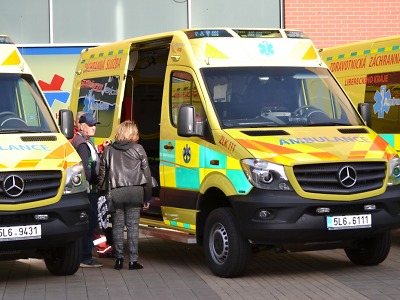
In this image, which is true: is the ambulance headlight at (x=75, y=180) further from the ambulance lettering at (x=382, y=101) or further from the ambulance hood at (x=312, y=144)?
the ambulance lettering at (x=382, y=101)

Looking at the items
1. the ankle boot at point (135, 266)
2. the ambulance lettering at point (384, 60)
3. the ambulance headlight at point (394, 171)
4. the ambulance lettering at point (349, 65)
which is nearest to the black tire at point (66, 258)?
the ankle boot at point (135, 266)

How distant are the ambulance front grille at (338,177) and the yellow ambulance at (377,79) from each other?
1.84 m

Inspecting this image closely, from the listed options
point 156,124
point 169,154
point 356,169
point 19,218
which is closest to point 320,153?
point 356,169

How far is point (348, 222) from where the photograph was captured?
1031cm

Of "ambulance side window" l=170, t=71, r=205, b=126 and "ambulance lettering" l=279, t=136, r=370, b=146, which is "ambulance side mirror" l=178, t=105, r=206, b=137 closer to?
"ambulance side window" l=170, t=71, r=205, b=126

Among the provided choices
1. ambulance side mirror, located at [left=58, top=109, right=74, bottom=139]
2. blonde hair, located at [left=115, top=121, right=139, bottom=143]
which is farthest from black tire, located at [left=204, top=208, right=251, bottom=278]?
ambulance side mirror, located at [left=58, top=109, right=74, bottom=139]

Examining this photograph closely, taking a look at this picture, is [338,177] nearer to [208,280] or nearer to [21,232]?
[208,280]

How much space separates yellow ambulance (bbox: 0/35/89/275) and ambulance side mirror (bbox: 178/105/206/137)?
1040 mm

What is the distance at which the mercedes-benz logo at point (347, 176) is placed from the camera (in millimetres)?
10266

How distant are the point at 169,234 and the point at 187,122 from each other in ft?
4.35

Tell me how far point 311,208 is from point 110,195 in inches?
82.9

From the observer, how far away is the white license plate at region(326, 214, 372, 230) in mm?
10234

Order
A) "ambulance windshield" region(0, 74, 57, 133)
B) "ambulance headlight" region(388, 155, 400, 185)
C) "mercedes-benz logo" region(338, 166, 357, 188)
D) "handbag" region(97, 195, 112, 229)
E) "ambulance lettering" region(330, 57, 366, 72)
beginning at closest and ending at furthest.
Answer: "mercedes-benz logo" region(338, 166, 357, 188) < "ambulance headlight" region(388, 155, 400, 185) < "ambulance windshield" region(0, 74, 57, 133) < "handbag" region(97, 195, 112, 229) < "ambulance lettering" region(330, 57, 366, 72)

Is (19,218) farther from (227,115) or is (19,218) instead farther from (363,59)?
(363,59)
